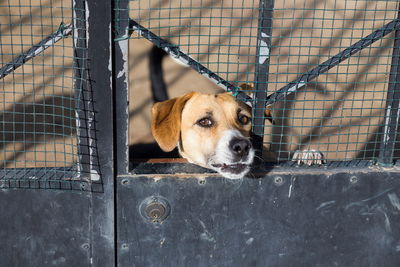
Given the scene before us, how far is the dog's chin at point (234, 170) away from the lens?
2.42 m

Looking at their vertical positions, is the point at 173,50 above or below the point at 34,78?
above

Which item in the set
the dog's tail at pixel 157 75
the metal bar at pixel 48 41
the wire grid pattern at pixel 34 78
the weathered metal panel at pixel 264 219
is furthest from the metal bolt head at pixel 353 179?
the dog's tail at pixel 157 75

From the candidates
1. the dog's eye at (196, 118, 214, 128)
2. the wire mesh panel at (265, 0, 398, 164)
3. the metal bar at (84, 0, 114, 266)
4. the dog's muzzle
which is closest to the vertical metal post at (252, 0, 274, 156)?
the dog's muzzle

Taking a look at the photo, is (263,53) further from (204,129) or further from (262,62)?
(204,129)

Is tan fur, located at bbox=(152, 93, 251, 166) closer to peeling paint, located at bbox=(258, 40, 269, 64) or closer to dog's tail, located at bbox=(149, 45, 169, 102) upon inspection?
peeling paint, located at bbox=(258, 40, 269, 64)

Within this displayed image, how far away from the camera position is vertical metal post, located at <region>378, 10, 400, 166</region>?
7.90ft

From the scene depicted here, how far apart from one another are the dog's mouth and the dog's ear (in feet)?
1.48

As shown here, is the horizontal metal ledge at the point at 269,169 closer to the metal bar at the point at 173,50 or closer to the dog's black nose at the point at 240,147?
the dog's black nose at the point at 240,147

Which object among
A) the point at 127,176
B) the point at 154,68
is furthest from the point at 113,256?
the point at 154,68

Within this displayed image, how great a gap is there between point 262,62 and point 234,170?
1.99ft

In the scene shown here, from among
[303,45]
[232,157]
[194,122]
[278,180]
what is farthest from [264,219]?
[303,45]

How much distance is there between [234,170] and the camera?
8.05 feet

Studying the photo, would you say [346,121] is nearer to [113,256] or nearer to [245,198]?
[245,198]

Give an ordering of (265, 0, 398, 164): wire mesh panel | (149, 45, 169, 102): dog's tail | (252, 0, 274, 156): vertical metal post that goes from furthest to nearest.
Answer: (149, 45, 169, 102): dog's tail → (265, 0, 398, 164): wire mesh panel → (252, 0, 274, 156): vertical metal post
